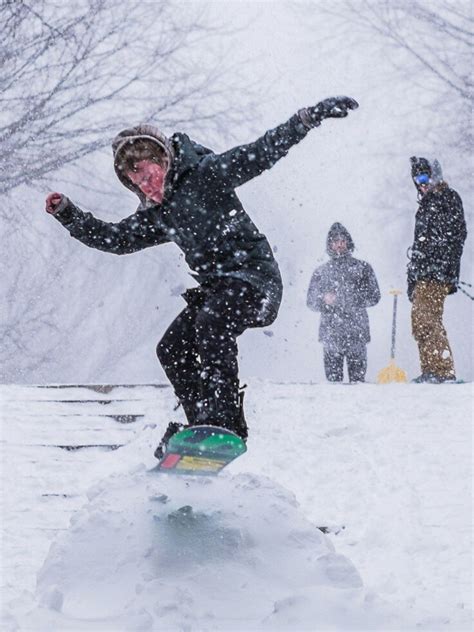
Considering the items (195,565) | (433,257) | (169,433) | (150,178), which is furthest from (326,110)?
(433,257)

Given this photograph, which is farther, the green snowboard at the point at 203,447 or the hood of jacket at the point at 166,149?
the hood of jacket at the point at 166,149

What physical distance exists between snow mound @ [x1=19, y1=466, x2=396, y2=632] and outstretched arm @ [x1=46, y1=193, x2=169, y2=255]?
111cm

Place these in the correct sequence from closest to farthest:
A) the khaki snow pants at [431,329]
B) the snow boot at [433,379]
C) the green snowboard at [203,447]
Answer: the green snowboard at [203,447]
the snow boot at [433,379]
the khaki snow pants at [431,329]

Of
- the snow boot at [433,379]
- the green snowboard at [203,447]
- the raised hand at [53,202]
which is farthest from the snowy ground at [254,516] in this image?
→ the raised hand at [53,202]

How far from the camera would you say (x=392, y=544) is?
3.83 m

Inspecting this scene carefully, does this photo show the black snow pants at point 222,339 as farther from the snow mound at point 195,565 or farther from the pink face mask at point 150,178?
the pink face mask at point 150,178

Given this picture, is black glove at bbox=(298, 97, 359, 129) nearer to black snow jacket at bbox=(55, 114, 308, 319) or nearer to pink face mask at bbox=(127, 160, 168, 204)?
black snow jacket at bbox=(55, 114, 308, 319)

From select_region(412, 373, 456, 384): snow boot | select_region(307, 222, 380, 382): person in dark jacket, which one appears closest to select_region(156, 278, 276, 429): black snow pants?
select_region(412, 373, 456, 384): snow boot

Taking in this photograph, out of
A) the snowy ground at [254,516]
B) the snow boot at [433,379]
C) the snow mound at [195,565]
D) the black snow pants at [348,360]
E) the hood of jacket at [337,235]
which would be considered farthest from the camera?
the hood of jacket at [337,235]

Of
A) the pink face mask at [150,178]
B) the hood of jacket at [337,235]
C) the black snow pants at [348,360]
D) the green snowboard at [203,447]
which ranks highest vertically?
the pink face mask at [150,178]

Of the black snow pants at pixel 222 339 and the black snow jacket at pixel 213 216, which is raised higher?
the black snow jacket at pixel 213 216

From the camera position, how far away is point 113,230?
13.4 ft

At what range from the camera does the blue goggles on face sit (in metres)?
6.98

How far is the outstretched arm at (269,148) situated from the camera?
359 cm
